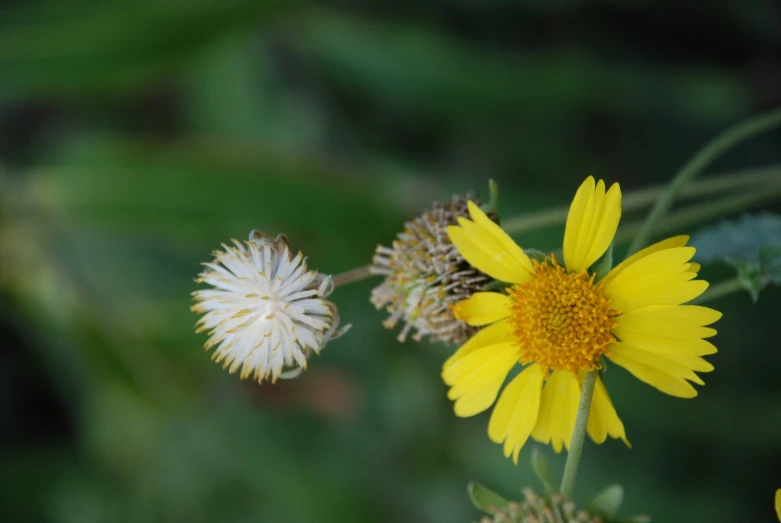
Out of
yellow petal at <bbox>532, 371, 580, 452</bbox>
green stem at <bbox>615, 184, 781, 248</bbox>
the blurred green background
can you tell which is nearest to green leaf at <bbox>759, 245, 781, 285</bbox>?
green stem at <bbox>615, 184, 781, 248</bbox>

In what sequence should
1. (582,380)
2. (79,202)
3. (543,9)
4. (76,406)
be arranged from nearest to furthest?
1. (582,380)
2. (543,9)
3. (79,202)
4. (76,406)

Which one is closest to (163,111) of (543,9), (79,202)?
(79,202)

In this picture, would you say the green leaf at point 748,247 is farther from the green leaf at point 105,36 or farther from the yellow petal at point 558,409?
the green leaf at point 105,36

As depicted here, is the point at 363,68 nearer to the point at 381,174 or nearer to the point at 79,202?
the point at 381,174

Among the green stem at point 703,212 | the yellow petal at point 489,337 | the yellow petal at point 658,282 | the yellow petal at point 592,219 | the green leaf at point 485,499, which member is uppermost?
the green stem at point 703,212

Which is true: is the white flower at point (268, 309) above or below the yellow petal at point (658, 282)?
below

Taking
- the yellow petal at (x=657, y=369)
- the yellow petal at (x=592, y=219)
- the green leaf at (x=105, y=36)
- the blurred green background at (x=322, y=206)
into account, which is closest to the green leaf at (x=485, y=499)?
the yellow petal at (x=657, y=369)
